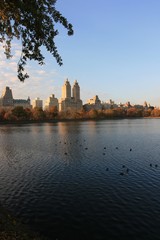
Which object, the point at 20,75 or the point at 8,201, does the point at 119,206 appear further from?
the point at 20,75

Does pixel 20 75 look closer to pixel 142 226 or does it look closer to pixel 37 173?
pixel 142 226

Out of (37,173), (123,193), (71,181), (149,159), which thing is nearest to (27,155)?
(37,173)

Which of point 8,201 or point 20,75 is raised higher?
Answer: point 20,75

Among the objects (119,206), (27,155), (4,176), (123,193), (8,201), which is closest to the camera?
(119,206)

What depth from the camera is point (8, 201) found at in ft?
83.3

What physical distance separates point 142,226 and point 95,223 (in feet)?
13.1

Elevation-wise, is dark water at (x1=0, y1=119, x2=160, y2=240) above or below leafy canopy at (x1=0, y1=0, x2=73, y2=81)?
below

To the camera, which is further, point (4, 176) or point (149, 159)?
point (149, 159)

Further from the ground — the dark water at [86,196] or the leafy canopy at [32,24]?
the leafy canopy at [32,24]

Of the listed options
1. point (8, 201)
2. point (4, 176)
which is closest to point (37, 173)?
point (4, 176)

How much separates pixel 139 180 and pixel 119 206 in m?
9.48

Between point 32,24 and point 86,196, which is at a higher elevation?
point 32,24

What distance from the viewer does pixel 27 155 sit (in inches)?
2096

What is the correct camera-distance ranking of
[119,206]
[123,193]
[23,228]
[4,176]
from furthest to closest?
1. [4,176]
2. [123,193]
3. [119,206]
4. [23,228]
